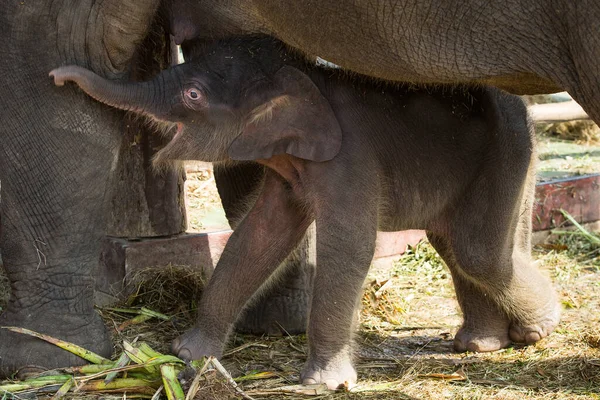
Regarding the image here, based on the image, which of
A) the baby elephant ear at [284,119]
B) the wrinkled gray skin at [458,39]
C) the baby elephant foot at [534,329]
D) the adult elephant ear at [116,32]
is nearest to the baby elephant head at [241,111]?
the baby elephant ear at [284,119]

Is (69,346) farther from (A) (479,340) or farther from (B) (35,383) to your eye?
(A) (479,340)

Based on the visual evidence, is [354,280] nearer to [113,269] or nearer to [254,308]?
[254,308]

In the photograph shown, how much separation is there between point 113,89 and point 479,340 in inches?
77.3

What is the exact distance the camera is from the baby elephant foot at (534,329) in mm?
5059

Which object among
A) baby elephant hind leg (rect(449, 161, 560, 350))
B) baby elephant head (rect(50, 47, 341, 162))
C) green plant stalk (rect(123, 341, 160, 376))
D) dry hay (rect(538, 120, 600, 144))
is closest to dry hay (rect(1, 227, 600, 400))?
baby elephant hind leg (rect(449, 161, 560, 350))

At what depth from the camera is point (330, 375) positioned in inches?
172

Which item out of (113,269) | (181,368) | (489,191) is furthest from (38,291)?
(489,191)

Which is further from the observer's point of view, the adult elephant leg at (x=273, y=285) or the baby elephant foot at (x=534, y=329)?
the adult elephant leg at (x=273, y=285)

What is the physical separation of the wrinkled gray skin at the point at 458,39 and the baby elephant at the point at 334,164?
0.36 m

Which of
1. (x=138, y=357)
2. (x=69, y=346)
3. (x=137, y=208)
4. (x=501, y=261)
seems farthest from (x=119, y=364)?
(x=501, y=261)

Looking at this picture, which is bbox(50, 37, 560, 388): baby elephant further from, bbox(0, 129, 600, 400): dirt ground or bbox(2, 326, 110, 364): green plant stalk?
bbox(2, 326, 110, 364): green plant stalk

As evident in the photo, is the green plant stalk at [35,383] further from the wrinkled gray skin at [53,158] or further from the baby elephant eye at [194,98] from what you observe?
the baby elephant eye at [194,98]

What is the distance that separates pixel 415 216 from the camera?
475 cm

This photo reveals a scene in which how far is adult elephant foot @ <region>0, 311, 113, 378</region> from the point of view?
4297 mm
